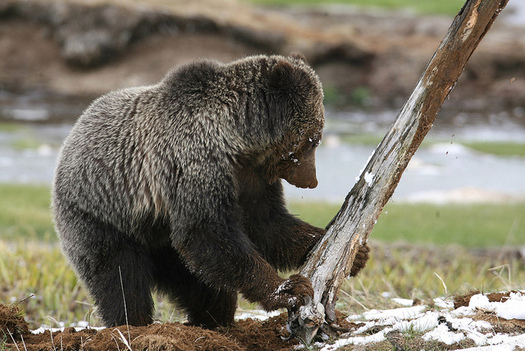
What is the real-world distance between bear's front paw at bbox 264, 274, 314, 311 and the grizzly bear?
0.01 meters

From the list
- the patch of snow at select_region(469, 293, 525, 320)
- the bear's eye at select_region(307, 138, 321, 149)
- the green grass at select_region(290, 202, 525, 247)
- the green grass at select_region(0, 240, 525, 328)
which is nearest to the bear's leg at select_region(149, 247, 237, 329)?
the green grass at select_region(0, 240, 525, 328)

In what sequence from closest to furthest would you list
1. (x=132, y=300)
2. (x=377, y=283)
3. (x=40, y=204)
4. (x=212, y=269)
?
(x=212, y=269)
(x=132, y=300)
(x=377, y=283)
(x=40, y=204)

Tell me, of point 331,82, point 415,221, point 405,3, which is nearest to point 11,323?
point 415,221

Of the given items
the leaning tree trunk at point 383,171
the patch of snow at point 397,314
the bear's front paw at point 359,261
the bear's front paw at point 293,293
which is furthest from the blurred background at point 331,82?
the bear's front paw at point 293,293

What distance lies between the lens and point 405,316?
427 cm

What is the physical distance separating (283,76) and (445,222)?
335 inches

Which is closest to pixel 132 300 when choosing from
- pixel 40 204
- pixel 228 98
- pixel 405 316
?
pixel 228 98

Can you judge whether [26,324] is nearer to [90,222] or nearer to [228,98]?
[90,222]

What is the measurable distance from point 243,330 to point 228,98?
5.41ft

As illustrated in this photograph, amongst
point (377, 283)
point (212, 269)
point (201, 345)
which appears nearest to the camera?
point (201, 345)

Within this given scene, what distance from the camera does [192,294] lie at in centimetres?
476

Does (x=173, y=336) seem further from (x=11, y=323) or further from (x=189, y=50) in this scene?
(x=189, y=50)

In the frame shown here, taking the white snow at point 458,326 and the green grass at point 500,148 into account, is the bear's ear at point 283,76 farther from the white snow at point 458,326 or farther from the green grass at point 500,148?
the green grass at point 500,148

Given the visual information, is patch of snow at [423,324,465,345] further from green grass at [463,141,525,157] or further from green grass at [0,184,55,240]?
green grass at [463,141,525,157]
